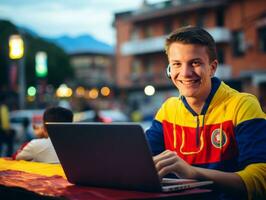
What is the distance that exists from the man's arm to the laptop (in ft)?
0.12

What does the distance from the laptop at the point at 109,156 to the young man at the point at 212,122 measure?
0.71 feet

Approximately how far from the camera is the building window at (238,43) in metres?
42.1

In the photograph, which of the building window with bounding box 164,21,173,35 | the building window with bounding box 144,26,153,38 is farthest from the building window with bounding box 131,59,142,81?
the building window with bounding box 164,21,173,35

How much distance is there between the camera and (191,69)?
2.54m

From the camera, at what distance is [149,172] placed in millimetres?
1957

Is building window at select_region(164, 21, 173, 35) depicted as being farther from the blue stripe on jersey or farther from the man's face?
the blue stripe on jersey

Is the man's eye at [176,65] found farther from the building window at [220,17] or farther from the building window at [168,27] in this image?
the building window at [168,27]

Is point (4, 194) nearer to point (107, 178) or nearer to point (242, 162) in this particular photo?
point (107, 178)

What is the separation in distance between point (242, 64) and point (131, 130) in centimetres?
4062

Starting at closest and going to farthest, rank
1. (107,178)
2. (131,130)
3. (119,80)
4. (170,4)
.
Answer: (131,130), (107,178), (170,4), (119,80)

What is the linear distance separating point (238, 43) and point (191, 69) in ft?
135

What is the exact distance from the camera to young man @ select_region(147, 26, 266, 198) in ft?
7.49

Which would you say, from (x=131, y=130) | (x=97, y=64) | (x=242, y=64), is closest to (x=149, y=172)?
(x=131, y=130)

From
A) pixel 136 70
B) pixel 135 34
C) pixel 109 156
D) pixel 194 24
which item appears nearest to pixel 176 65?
pixel 109 156
